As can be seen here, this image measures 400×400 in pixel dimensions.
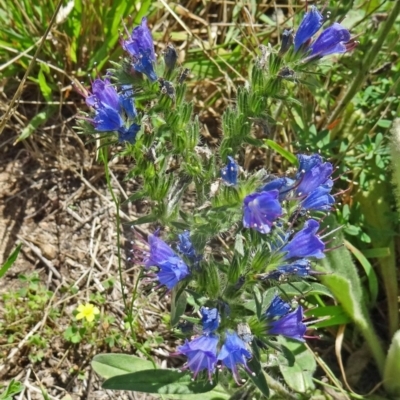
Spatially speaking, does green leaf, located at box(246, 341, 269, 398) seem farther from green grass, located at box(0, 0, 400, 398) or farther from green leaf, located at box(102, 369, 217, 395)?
green grass, located at box(0, 0, 400, 398)

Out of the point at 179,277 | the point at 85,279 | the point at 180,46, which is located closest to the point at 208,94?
the point at 180,46

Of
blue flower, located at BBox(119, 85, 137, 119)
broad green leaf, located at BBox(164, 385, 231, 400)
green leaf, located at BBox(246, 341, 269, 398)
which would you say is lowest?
broad green leaf, located at BBox(164, 385, 231, 400)

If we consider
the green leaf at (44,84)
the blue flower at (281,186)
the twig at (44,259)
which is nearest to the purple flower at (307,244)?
the blue flower at (281,186)

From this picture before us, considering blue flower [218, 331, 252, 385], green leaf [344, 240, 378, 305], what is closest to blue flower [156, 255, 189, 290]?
blue flower [218, 331, 252, 385]

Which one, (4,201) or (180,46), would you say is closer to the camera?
(4,201)

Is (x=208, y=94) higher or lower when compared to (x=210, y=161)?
higher

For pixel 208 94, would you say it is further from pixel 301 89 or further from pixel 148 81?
pixel 148 81

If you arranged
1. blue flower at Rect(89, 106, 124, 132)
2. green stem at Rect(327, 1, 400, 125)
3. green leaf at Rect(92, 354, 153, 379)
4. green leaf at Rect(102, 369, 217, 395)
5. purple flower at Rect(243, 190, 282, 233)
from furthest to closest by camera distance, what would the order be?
green stem at Rect(327, 1, 400, 125) < green leaf at Rect(92, 354, 153, 379) < green leaf at Rect(102, 369, 217, 395) < blue flower at Rect(89, 106, 124, 132) < purple flower at Rect(243, 190, 282, 233)

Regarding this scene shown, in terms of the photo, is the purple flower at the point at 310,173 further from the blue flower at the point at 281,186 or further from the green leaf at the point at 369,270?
the green leaf at the point at 369,270
